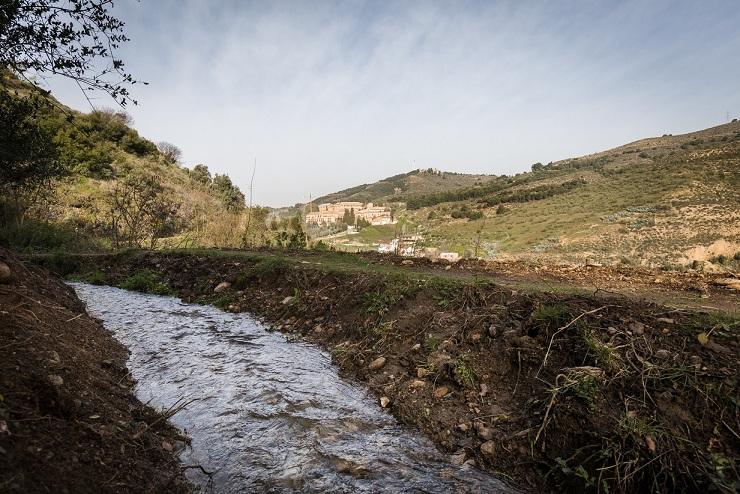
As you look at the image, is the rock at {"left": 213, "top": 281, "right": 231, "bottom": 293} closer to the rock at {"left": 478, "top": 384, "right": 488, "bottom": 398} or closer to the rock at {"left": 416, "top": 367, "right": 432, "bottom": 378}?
the rock at {"left": 416, "top": 367, "right": 432, "bottom": 378}

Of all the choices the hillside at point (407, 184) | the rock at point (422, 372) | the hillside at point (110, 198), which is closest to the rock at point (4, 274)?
the hillside at point (110, 198)

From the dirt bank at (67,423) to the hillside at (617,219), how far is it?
1262 cm

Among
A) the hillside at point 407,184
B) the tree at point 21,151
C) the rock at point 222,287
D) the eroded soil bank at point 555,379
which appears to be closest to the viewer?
the eroded soil bank at point 555,379

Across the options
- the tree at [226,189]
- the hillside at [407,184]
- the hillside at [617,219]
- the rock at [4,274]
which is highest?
the hillside at [407,184]

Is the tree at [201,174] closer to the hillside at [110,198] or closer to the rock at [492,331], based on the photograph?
the hillside at [110,198]

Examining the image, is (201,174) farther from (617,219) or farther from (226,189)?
(617,219)

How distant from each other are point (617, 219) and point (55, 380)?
1462 inches

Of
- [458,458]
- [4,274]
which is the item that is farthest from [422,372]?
[4,274]

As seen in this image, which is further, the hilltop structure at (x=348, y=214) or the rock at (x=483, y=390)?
the hilltop structure at (x=348, y=214)

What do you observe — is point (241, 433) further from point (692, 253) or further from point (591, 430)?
point (692, 253)

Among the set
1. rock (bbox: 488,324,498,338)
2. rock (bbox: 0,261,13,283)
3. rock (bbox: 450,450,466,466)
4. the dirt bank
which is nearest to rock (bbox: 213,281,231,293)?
rock (bbox: 0,261,13,283)

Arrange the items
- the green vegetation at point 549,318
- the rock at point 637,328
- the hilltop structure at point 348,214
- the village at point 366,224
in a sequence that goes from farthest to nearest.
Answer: the hilltop structure at point 348,214 < the village at point 366,224 < the green vegetation at point 549,318 < the rock at point 637,328

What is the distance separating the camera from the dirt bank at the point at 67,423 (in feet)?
5.56

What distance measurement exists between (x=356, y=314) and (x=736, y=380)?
13.4ft
